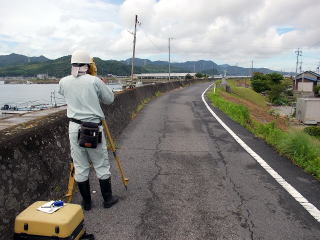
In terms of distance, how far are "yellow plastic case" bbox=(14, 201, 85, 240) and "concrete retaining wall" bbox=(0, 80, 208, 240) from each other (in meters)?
0.21

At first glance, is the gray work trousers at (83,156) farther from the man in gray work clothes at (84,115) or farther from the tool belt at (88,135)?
the tool belt at (88,135)

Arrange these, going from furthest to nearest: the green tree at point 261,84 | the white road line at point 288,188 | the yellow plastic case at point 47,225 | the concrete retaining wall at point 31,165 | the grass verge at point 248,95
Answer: the green tree at point 261,84, the grass verge at point 248,95, the white road line at point 288,188, the concrete retaining wall at point 31,165, the yellow plastic case at point 47,225

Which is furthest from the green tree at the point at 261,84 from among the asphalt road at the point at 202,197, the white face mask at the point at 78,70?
the white face mask at the point at 78,70

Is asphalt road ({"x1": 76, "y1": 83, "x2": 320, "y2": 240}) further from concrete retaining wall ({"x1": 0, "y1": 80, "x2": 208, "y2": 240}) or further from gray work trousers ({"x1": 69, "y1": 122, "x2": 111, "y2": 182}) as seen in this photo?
concrete retaining wall ({"x1": 0, "y1": 80, "x2": 208, "y2": 240})

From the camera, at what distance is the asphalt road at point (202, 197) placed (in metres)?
3.92

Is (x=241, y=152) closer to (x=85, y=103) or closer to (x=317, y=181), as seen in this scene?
(x=317, y=181)

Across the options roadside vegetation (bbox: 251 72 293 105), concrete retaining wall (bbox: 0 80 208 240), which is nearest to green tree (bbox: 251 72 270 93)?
roadside vegetation (bbox: 251 72 293 105)

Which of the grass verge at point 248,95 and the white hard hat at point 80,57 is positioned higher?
the white hard hat at point 80,57

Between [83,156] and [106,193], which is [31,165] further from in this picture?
[106,193]

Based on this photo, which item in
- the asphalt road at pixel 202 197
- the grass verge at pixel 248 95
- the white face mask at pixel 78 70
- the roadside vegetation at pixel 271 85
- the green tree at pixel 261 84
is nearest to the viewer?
the asphalt road at pixel 202 197

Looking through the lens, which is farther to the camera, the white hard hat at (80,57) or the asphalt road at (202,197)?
the white hard hat at (80,57)

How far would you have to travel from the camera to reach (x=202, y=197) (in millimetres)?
4961

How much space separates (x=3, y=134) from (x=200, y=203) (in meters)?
2.78

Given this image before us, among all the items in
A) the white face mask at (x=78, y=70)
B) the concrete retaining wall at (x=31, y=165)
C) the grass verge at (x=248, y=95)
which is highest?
the white face mask at (x=78, y=70)
